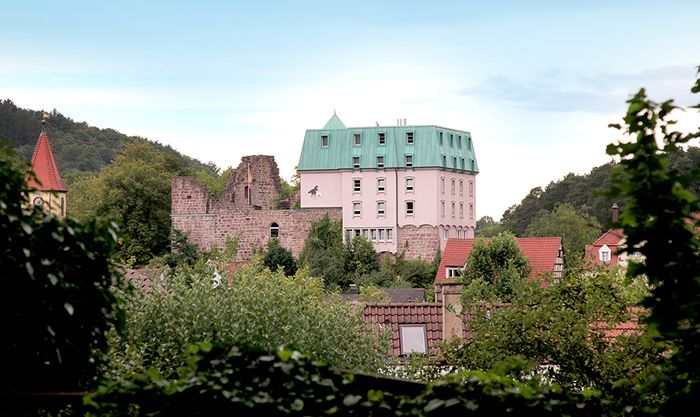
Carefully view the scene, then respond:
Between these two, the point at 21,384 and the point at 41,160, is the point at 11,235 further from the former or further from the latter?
the point at 41,160

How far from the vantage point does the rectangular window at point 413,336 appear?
31.1 meters

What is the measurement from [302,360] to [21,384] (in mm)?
2119

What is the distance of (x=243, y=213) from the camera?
94.5m

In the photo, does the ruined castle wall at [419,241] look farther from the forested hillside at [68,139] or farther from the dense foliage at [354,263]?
the forested hillside at [68,139]

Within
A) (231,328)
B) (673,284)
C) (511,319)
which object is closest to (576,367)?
(511,319)

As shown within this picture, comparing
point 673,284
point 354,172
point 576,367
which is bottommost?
point 576,367

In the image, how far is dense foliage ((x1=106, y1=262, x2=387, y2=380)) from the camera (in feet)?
69.8

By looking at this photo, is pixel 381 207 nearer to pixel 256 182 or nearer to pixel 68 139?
pixel 256 182

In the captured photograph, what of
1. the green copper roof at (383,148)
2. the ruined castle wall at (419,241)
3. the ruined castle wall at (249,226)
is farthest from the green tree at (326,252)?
the green copper roof at (383,148)

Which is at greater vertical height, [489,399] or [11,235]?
[11,235]

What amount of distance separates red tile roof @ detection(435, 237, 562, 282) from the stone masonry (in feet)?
28.1

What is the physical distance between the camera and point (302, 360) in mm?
8648

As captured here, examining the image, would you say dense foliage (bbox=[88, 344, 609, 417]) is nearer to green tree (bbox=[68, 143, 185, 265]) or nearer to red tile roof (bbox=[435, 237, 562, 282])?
red tile roof (bbox=[435, 237, 562, 282])

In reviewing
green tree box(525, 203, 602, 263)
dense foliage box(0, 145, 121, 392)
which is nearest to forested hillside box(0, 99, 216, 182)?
green tree box(525, 203, 602, 263)
